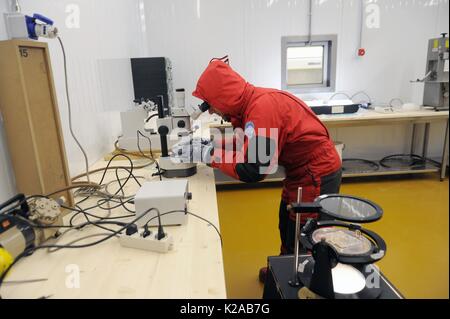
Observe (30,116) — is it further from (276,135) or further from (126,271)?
(276,135)

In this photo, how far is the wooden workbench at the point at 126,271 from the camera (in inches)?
29.9

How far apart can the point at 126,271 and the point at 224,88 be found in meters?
0.97

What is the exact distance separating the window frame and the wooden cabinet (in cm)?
289

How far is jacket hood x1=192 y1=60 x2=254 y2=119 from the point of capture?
1.50m

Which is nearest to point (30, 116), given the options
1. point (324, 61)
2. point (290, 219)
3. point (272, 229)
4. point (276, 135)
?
point (276, 135)

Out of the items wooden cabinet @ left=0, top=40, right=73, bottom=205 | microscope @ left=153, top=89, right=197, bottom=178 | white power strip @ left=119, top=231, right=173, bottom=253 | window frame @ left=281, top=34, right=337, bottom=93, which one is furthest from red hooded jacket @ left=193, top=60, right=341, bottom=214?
window frame @ left=281, top=34, right=337, bottom=93

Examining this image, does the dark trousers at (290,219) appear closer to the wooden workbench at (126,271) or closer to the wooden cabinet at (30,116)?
the wooden workbench at (126,271)

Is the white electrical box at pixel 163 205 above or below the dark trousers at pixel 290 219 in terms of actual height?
above

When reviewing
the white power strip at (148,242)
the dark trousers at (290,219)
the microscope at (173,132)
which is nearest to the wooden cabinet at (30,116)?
the white power strip at (148,242)

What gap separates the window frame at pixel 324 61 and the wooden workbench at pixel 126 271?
2.92m

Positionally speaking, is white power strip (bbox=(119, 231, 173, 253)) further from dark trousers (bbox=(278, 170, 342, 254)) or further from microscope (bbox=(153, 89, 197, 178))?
dark trousers (bbox=(278, 170, 342, 254))

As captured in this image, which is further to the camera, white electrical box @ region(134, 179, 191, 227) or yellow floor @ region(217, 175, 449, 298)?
yellow floor @ region(217, 175, 449, 298)

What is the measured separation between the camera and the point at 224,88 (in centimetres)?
151
